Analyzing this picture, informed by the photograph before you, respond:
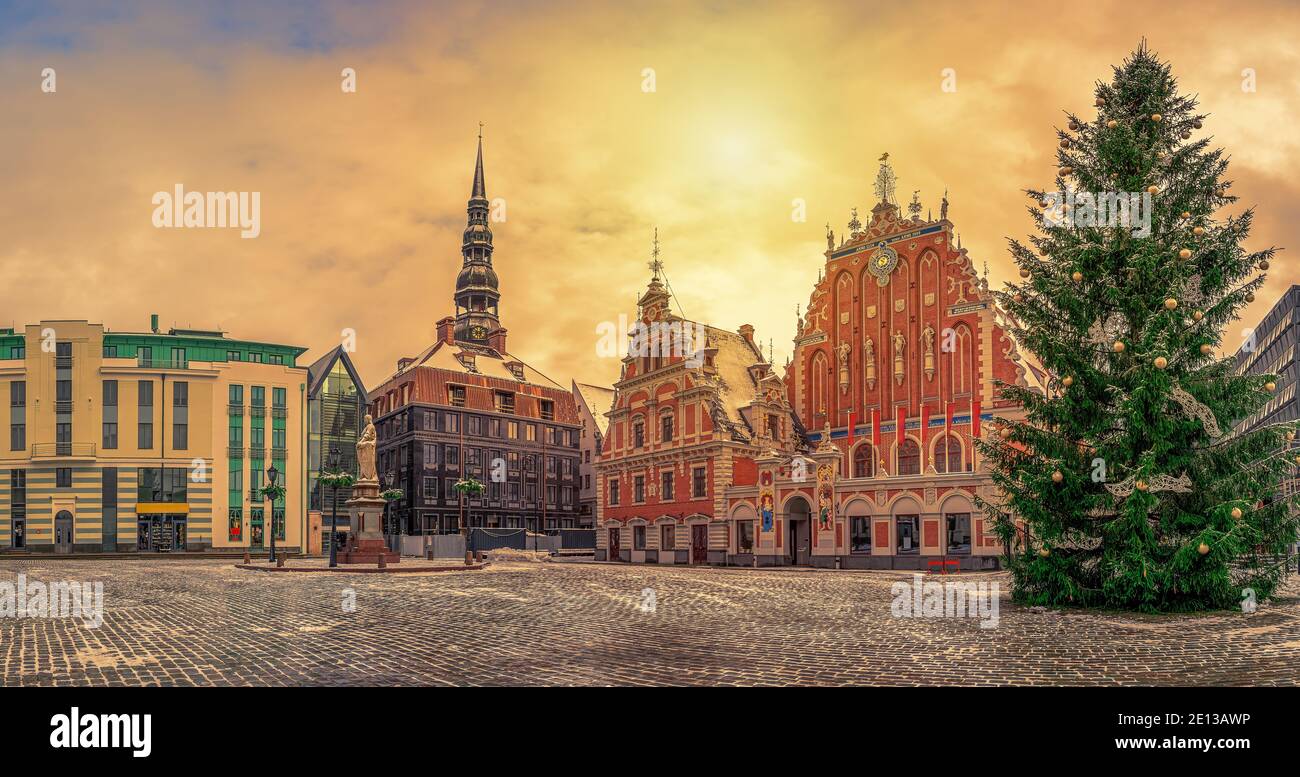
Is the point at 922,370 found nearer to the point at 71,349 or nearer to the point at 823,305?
the point at 823,305

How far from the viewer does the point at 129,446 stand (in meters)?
66.5

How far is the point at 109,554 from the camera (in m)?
62.7

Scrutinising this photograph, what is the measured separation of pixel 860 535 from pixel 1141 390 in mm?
24976

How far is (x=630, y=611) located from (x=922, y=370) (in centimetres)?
3013

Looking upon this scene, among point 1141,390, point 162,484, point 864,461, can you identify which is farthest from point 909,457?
point 162,484

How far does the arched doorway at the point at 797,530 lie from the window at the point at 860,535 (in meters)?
3.24

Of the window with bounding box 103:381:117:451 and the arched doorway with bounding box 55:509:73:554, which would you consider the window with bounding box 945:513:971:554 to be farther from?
the arched doorway with bounding box 55:509:73:554

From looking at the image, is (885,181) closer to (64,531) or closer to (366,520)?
(366,520)

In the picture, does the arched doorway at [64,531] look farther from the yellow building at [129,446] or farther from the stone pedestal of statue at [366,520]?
the stone pedestal of statue at [366,520]

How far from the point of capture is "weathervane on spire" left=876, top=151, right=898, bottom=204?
50812 mm

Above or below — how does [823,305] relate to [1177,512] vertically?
above

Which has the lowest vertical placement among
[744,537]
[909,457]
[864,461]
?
[744,537]
